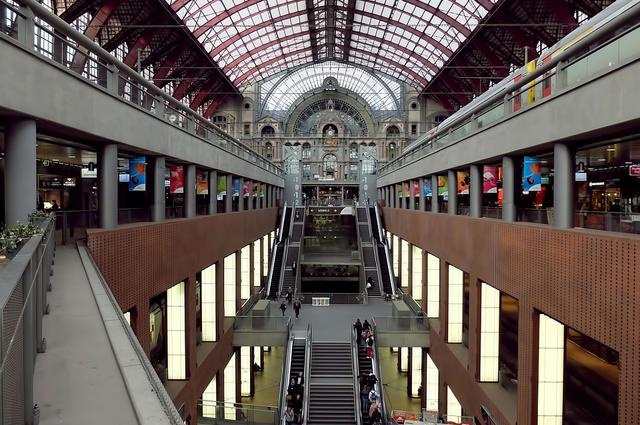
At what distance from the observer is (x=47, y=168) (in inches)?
789

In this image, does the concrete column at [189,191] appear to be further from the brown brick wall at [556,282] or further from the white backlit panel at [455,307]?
the white backlit panel at [455,307]

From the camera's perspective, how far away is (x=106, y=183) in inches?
489

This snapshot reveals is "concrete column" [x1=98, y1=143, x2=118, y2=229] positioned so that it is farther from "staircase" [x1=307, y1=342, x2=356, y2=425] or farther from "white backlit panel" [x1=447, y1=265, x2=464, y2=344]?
"white backlit panel" [x1=447, y1=265, x2=464, y2=344]

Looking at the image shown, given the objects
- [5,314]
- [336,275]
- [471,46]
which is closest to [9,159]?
[5,314]

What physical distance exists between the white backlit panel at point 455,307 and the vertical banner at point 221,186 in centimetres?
1164

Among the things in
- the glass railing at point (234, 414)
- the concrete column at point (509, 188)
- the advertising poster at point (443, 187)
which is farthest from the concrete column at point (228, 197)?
the concrete column at point (509, 188)

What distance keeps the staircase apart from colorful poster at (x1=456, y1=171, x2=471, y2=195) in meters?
9.31

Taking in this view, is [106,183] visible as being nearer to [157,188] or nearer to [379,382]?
[157,188]

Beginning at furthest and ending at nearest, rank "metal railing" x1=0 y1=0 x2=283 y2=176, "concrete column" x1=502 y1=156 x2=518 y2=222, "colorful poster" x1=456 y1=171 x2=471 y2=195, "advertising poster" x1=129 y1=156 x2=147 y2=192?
"colorful poster" x1=456 y1=171 x2=471 y2=195 < "concrete column" x1=502 y1=156 x2=518 y2=222 < "advertising poster" x1=129 y1=156 x2=147 y2=192 < "metal railing" x1=0 y1=0 x2=283 y2=176

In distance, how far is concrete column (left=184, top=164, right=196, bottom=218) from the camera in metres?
19.4

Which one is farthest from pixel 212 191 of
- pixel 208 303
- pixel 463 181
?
pixel 463 181

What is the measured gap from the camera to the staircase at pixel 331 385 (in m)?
20.5

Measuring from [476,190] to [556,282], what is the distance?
877cm

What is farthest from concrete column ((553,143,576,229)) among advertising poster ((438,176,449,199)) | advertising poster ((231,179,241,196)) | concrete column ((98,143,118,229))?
advertising poster ((231,179,241,196))
